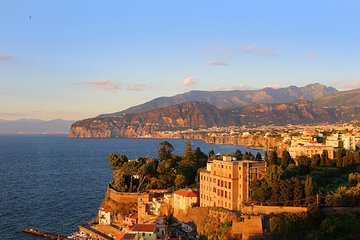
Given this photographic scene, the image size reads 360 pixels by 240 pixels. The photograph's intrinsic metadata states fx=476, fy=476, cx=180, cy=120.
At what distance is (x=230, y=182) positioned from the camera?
130 ft

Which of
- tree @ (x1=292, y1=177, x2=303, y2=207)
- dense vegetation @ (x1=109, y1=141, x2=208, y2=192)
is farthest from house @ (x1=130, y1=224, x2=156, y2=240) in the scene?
dense vegetation @ (x1=109, y1=141, x2=208, y2=192)

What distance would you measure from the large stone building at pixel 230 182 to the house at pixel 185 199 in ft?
4.17

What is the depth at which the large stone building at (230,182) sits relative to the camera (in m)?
39.3

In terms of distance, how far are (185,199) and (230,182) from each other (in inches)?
232

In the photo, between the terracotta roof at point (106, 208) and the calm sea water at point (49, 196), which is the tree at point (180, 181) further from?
the calm sea water at point (49, 196)

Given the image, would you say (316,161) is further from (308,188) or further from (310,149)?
(310,149)

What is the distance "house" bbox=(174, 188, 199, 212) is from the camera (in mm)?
43656

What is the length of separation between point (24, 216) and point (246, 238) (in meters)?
28.2

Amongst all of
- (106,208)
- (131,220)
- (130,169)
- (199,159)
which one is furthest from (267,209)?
(199,159)

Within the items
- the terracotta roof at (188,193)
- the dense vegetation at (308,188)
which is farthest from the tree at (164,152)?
the dense vegetation at (308,188)

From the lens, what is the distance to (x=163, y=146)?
69688 millimetres

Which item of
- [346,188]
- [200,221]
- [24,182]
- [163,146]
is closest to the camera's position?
[346,188]

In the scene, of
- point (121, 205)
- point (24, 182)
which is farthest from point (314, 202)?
point (24, 182)

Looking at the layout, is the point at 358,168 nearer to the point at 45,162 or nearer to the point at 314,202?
the point at 314,202
